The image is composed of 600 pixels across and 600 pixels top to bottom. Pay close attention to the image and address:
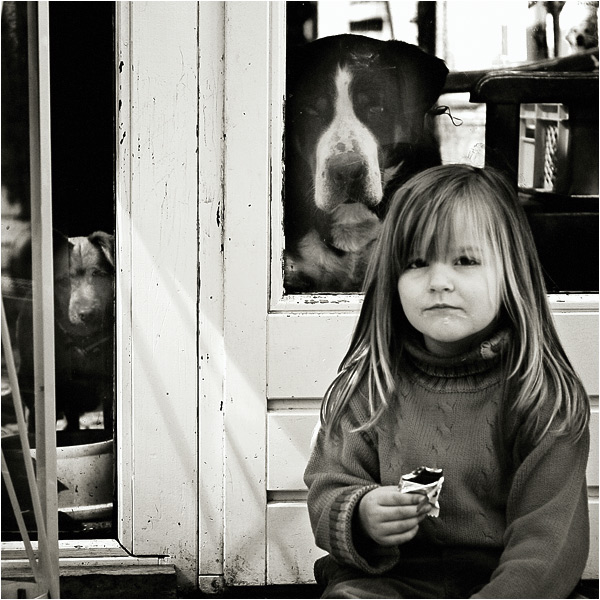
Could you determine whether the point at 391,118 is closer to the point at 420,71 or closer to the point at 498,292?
the point at 420,71

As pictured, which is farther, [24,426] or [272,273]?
[272,273]

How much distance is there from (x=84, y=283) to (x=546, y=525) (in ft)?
4.28

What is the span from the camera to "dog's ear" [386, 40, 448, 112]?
7.21ft

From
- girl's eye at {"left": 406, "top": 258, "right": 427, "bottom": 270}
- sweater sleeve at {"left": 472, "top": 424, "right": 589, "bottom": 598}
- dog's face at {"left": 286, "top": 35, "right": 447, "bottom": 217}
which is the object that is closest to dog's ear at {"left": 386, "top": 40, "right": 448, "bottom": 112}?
dog's face at {"left": 286, "top": 35, "right": 447, "bottom": 217}

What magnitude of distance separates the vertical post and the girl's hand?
24.6 inches

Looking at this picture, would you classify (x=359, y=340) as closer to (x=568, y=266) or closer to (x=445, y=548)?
(x=445, y=548)

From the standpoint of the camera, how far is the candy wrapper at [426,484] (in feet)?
4.59

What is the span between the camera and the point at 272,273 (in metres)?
2.22

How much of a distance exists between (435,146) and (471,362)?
2.74 ft

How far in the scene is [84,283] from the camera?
2.25 metres

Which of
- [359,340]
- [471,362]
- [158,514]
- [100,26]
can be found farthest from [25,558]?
[100,26]

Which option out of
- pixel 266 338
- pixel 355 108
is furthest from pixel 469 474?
pixel 355 108

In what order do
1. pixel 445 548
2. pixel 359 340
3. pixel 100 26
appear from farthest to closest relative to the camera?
pixel 100 26 → pixel 359 340 → pixel 445 548

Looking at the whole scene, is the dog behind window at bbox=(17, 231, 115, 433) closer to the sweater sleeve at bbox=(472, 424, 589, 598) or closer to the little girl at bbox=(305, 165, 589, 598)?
the little girl at bbox=(305, 165, 589, 598)
